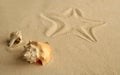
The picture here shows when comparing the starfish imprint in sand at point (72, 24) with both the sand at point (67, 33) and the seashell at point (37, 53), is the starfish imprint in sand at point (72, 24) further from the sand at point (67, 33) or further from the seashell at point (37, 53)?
the seashell at point (37, 53)

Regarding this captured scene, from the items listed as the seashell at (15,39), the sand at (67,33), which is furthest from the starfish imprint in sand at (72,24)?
the seashell at (15,39)

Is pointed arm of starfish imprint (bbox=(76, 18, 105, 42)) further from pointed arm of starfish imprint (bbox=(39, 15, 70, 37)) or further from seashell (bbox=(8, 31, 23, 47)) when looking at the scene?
seashell (bbox=(8, 31, 23, 47))

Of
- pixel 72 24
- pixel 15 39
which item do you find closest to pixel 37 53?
pixel 15 39

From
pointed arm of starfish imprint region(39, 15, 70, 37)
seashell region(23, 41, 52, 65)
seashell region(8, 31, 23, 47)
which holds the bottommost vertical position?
seashell region(23, 41, 52, 65)

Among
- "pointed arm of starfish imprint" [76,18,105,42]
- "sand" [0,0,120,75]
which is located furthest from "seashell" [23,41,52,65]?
"pointed arm of starfish imprint" [76,18,105,42]

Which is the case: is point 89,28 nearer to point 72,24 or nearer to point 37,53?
point 72,24

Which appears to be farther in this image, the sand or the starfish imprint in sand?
the starfish imprint in sand
